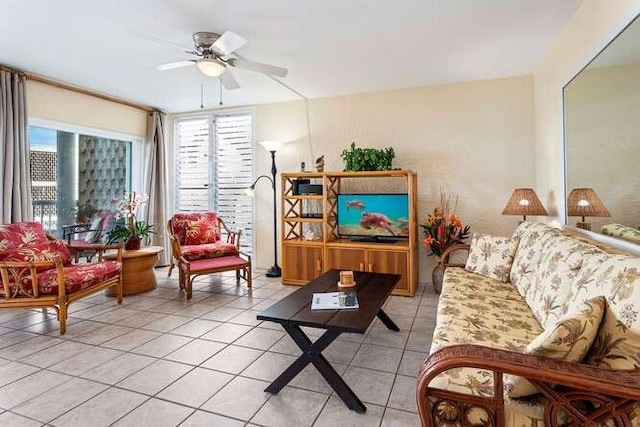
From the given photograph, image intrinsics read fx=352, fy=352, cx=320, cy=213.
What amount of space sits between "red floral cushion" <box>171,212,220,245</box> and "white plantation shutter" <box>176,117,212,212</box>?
33.6 inches

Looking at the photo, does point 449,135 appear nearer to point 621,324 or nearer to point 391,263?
point 391,263

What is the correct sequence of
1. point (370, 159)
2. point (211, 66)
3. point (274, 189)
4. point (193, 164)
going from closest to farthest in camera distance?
point (211, 66)
point (370, 159)
point (274, 189)
point (193, 164)

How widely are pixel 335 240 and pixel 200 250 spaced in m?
1.65

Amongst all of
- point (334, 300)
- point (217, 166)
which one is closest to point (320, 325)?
point (334, 300)

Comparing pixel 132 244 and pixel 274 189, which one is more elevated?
pixel 274 189

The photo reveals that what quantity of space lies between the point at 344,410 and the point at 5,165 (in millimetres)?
4076

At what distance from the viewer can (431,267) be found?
14.4 ft

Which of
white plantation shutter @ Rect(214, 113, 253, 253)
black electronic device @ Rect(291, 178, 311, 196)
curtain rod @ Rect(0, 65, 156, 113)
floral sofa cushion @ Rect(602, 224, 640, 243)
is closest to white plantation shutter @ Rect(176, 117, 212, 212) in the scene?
white plantation shutter @ Rect(214, 113, 253, 253)

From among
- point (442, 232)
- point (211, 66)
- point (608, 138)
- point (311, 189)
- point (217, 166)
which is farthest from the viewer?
point (217, 166)

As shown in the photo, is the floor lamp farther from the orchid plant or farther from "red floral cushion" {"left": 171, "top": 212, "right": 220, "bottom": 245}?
the orchid plant

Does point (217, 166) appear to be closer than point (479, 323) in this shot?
No

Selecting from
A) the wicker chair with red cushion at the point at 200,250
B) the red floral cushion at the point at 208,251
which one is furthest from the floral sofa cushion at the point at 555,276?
the red floral cushion at the point at 208,251

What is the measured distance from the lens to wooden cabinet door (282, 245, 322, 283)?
4.35 meters

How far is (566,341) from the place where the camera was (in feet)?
3.78
